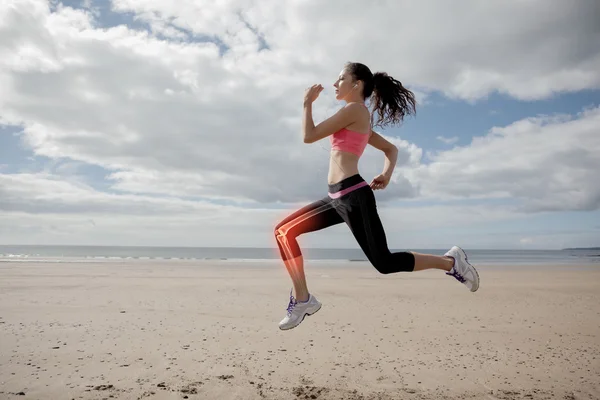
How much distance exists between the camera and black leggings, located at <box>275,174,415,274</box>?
3.32 m

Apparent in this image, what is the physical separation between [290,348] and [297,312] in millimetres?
3599

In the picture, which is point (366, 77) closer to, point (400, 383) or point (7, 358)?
point (400, 383)

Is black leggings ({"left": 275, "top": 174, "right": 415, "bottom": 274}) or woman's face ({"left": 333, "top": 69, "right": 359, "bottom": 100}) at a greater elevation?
woman's face ({"left": 333, "top": 69, "right": 359, "bottom": 100})

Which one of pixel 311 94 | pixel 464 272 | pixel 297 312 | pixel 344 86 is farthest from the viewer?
pixel 464 272

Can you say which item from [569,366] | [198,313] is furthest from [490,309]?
[198,313]

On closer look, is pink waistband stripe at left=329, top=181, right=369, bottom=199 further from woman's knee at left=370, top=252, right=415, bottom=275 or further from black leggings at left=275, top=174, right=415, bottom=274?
woman's knee at left=370, top=252, right=415, bottom=275

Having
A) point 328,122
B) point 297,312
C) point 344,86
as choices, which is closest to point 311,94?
point 328,122

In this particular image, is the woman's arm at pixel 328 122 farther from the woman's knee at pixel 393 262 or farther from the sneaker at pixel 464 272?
the sneaker at pixel 464 272

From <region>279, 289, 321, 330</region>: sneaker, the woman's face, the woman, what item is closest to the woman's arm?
the woman

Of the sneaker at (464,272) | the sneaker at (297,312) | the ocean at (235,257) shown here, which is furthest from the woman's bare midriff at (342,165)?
the ocean at (235,257)

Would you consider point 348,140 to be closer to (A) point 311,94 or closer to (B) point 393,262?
(A) point 311,94

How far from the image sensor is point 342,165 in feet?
11.2

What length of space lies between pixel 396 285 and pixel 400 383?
10321 mm

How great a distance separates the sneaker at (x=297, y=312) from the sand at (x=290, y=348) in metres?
1.92
